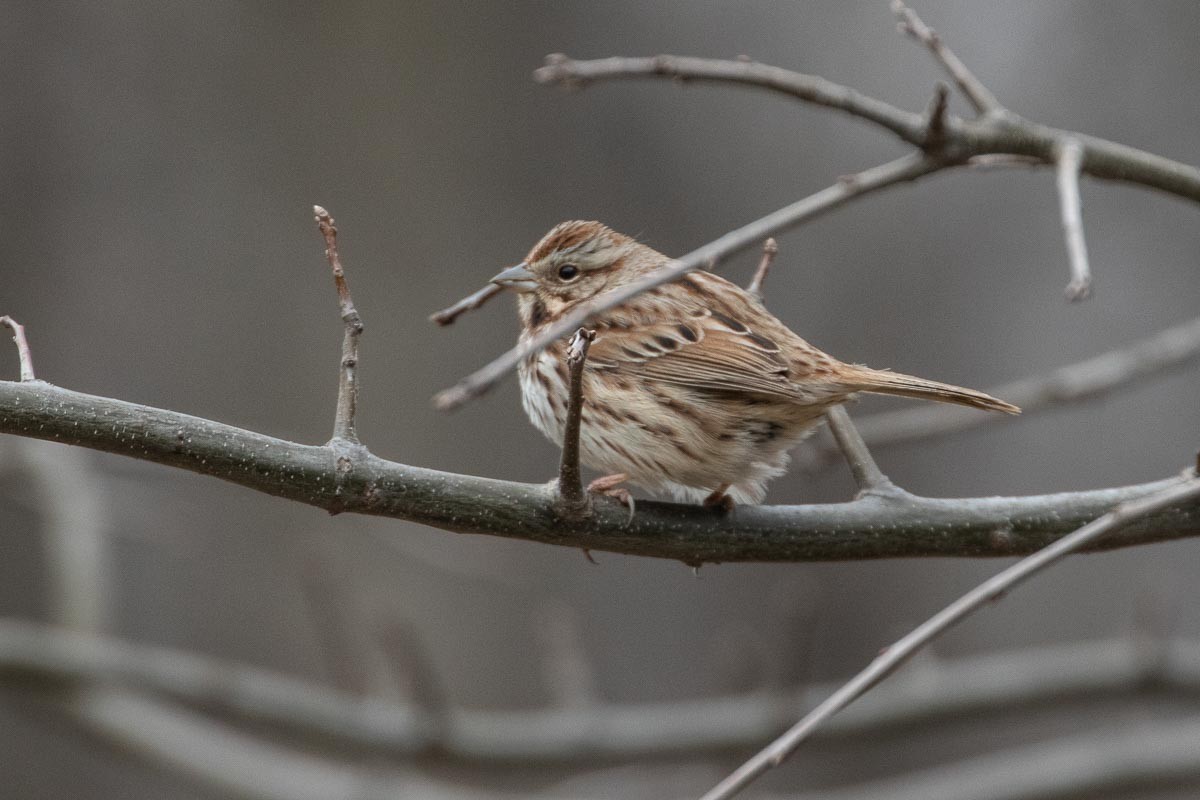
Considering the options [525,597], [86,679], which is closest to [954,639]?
[525,597]

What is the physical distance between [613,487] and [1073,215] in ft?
6.20

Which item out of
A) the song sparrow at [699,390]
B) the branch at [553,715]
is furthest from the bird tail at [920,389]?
the branch at [553,715]

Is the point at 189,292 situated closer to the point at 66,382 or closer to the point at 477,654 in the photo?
the point at 66,382

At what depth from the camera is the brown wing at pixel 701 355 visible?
4121 mm

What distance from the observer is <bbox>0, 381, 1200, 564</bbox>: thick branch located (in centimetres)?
279

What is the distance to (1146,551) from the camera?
8.86 meters

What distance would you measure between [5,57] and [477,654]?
4.30m

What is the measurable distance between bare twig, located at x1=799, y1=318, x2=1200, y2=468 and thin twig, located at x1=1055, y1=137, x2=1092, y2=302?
5.29 feet

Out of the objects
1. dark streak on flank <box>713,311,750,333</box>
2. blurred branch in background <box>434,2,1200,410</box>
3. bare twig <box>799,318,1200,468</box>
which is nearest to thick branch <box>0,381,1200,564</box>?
blurred branch in background <box>434,2,1200,410</box>

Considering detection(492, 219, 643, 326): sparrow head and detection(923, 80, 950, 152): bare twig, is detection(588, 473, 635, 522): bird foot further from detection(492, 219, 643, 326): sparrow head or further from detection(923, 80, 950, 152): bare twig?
detection(923, 80, 950, 152): bare twig

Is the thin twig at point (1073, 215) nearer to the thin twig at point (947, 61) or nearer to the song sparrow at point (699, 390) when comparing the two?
the thin twig at point (947, 61)

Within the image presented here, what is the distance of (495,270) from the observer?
8133 mm

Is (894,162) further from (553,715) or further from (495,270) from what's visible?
(495,270)

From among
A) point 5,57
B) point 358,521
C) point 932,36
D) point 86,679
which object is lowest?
point 86,679
